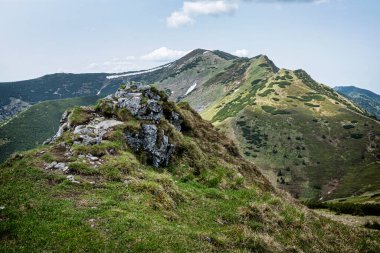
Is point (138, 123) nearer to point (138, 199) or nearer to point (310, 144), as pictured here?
point (138, 199)

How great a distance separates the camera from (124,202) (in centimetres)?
2162

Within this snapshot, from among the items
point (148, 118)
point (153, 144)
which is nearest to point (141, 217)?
point (153, 144)

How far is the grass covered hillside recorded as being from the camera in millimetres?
123062

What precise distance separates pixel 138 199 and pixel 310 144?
14225cm

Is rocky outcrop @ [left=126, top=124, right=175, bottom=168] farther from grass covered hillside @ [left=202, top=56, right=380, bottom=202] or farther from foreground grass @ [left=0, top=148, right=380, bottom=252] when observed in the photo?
grass covered hillside @ [left=202, top=56, right=380, bottom=202]

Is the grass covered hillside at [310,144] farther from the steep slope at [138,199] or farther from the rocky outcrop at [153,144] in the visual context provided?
the rocky outcrop at [153,144]

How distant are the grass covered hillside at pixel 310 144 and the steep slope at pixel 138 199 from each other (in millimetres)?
91866

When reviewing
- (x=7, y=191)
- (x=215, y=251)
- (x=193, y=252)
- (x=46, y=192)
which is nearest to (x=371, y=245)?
(x=215, y=251)

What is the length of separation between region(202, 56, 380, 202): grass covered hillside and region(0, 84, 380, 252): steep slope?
301ft

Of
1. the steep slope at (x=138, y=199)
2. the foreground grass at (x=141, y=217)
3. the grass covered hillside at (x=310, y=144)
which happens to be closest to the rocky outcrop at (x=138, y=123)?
the steep slope at (x=138, y=199)

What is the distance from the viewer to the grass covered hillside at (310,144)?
404 ft

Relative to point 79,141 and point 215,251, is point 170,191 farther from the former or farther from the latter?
point 79,141

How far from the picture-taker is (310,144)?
152 meters

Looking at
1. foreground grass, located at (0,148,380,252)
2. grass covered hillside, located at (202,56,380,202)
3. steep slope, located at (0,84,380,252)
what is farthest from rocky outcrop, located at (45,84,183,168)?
grass covered hillside, located at (202,56,380,202)
